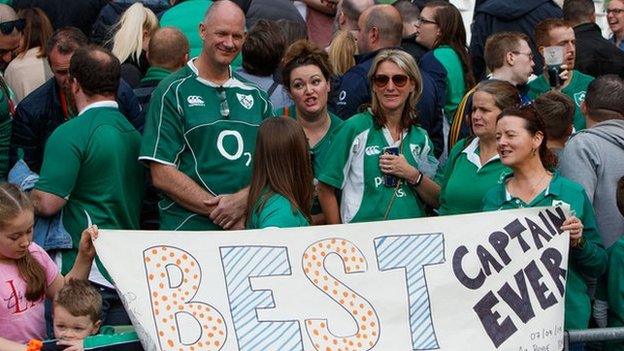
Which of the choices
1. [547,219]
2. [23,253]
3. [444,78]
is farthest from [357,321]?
[444,78]

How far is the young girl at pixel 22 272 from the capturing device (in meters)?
7.09

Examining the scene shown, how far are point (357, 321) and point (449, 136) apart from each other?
2.96 m

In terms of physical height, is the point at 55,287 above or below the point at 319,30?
below

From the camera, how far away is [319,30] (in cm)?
1257

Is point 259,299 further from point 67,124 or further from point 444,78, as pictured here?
point 444,78

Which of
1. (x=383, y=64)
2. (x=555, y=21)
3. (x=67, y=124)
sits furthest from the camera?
(x=555, y=21)

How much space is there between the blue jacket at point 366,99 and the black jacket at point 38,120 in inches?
52.2

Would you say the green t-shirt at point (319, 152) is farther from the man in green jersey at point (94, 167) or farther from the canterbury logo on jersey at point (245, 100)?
the man in green jersey at point (94, 167)

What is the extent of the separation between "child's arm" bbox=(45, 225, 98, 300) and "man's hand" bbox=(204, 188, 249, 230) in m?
1.00

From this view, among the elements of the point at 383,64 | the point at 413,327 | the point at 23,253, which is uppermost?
the point at 383,64

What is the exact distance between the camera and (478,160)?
8.32 meters

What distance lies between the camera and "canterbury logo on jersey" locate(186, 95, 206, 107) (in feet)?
26.8

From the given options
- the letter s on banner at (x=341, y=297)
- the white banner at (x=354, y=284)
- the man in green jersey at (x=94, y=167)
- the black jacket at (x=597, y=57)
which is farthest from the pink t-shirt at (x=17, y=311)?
the black jacket at (x=597, y=57)

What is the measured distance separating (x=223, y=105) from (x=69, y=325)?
1.79 meters
